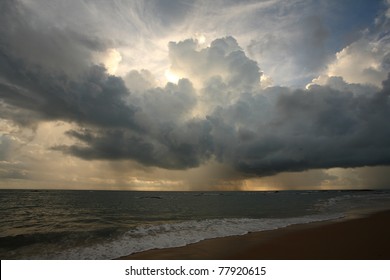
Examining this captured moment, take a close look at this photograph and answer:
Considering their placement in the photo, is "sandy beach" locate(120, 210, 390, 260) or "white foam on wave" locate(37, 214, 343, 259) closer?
"sandy beach" locate(120, 210, 390, 260)

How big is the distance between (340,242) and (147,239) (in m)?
11.4

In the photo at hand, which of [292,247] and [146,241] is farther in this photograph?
[146,241]

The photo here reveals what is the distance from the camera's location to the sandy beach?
11.8 metres

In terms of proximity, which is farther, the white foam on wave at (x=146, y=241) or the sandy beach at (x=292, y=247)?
the white foam on wave at (x=146, y=241)

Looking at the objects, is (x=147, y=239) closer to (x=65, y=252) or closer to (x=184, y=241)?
(x=184, y=241)

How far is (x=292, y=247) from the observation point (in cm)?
1330

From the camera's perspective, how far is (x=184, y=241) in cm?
1569

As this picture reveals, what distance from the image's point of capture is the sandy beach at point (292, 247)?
1180 centimetres
